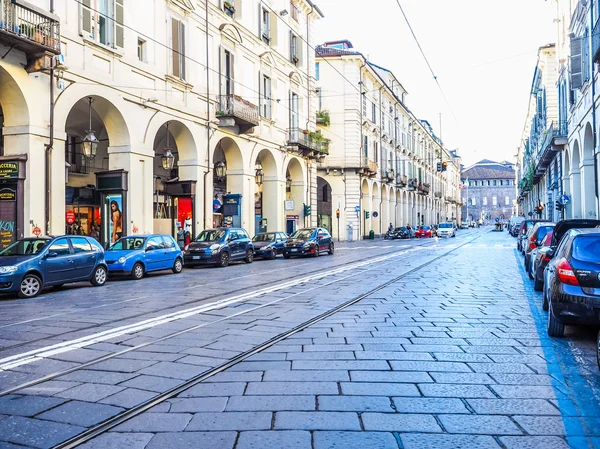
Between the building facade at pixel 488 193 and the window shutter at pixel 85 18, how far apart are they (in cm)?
12237

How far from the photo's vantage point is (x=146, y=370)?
5809mm

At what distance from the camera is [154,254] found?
18.3 meters

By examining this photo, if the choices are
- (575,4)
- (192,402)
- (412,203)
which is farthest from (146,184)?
(412,203)

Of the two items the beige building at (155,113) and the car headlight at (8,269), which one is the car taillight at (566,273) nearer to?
the car headlight at (8,269)

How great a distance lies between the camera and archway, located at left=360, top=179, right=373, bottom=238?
5069cm

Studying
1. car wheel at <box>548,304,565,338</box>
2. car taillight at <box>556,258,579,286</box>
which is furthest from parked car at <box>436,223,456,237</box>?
car taillight at <box>556,258,579,286</box>

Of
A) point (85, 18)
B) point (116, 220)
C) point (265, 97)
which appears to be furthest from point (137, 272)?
point (265, 97)

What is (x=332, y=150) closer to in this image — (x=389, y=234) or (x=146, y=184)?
(x=389, y=234)

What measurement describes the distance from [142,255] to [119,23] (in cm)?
858

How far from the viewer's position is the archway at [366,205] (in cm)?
5069

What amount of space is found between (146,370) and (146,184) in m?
17.0

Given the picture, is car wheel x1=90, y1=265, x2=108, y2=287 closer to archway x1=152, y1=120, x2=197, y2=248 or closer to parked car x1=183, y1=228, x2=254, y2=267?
parked car x1=183, y1=228, x2=254, y2=267

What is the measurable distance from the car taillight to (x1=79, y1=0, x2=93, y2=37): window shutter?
54.8 feet

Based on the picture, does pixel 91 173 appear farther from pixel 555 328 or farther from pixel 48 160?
pixel 555 328
